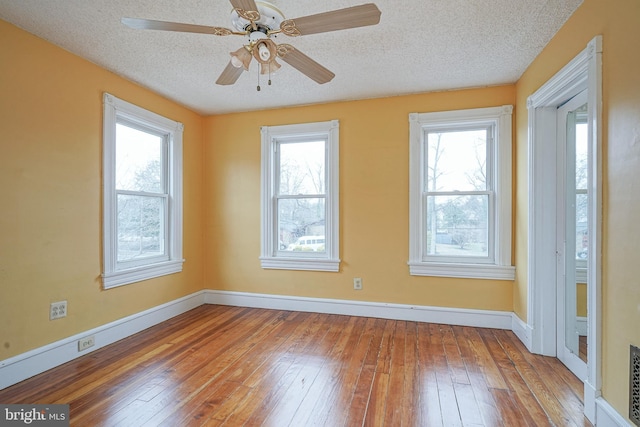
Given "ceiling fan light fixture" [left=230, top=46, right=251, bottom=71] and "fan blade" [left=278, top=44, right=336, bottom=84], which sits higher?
"fan blade" [left=278, top=44, right=336, bottom=84]

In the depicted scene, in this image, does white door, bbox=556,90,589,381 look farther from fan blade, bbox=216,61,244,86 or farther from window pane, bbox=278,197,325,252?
fan blade, bbox=216,61,244,86

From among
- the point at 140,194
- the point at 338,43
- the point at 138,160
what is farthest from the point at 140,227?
the point at 338,43

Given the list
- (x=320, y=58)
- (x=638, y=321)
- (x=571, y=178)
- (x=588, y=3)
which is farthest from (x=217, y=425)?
(x=588, y=3)

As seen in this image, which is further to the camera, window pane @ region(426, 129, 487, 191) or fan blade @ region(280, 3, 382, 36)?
window pane @ region(426, 129, 487, 191)

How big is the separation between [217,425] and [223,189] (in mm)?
2976

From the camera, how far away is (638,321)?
4.86ft

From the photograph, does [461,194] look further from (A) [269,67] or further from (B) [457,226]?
(A) [269,67]

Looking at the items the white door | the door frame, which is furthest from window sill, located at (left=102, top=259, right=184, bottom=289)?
the white door

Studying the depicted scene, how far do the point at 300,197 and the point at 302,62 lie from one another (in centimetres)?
209

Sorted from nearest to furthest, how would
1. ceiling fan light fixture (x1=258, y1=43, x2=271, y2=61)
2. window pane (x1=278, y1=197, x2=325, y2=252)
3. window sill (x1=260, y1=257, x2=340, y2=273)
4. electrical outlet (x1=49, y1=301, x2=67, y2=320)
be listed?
ceiling fan light fixture (x1=258, y1=43, x2=271, y2=61) → electrical outlet (x1=49, y1=301, x2=67, y2=320) → window sill (x1=260, y1=257, x2=340, y2=273) → window pane (x1=278, y1=197, x2=325, y2=252)

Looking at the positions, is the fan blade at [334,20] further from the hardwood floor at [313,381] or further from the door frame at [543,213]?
the hardwood floor at [313,381]

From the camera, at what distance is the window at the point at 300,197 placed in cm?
375

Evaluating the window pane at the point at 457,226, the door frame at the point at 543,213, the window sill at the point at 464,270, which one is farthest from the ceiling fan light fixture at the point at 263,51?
the window sill at the point at 464,270

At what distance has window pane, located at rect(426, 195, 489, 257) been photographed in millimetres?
3380
